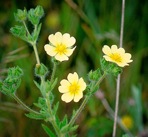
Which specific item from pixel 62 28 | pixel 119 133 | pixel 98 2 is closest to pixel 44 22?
pixel 62 28

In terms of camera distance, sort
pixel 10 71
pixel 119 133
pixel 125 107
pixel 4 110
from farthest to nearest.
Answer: pixel 125 107 → pixel 119 133 → pixel 4 110 → pixel 10 71

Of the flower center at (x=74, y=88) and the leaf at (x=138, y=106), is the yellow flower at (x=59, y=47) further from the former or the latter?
the leaf at (x=138, y=106)

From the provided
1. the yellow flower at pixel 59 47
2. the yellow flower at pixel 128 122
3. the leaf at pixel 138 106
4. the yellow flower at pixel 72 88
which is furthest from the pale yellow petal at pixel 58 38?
the yellow flower at pixel 128 122

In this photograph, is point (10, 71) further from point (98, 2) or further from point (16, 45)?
point (98, 2)

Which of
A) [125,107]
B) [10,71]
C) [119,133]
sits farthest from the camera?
[125,107]

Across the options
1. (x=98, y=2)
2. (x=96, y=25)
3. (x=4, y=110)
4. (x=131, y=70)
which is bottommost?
(x=4, y=110)

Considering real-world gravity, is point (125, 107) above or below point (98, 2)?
below

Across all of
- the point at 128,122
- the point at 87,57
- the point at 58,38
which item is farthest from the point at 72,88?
the point at 87,57
